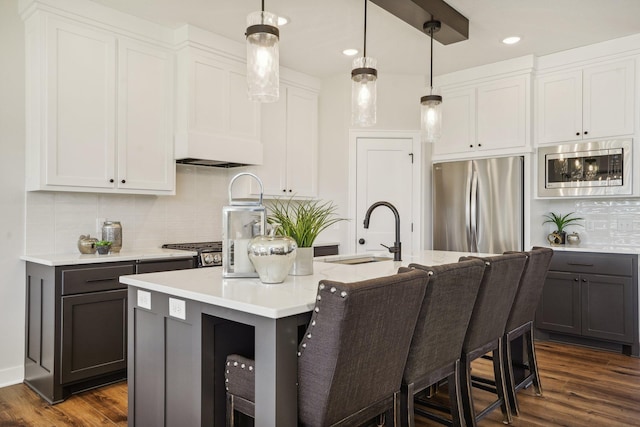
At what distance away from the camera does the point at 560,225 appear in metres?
4.46

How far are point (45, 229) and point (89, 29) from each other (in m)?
1.48

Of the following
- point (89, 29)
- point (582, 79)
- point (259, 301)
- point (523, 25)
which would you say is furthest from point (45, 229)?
point (582, 79)

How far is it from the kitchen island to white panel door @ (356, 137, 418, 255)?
2.68 metres

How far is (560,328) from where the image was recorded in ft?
13.5

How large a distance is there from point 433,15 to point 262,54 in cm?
171

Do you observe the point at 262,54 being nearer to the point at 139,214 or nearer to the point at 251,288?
the point at 251,288

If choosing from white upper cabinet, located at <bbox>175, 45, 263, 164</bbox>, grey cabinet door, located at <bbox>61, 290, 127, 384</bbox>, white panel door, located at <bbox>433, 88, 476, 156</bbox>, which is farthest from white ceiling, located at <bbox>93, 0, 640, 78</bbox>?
grey cabinet door, located at <bbox>61, 290, 127, 384</bbox>

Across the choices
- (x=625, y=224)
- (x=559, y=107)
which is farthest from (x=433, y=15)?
(x=625, y=224)

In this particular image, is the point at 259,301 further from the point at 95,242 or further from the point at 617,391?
the point at 617,391

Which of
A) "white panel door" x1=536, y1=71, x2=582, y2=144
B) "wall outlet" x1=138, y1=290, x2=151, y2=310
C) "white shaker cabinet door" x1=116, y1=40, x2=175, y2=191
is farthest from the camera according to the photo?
"white panel door" x1=536, y1=71, x2=582, y2=144

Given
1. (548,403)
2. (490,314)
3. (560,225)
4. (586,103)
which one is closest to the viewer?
(490,314)

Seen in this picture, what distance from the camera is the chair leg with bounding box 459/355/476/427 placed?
89.7 inches

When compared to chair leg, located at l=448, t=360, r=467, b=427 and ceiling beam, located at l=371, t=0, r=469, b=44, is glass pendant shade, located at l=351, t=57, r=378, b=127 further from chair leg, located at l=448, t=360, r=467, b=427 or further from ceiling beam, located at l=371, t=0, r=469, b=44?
chair leg, located at l=448, t=360, r=467, b=427

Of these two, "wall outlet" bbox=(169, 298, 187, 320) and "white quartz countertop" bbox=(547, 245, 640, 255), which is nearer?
"wall outlet" bbox=(169, 298, 187, 320)
